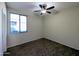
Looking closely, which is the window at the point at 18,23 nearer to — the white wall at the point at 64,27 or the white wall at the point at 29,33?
the white wall at the point at 29,33

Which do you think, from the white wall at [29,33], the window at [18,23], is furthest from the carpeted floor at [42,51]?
the window at [18,23]

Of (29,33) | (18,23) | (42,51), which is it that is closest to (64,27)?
(42,51)

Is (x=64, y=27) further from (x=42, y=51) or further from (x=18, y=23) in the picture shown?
(x=18, y=23)

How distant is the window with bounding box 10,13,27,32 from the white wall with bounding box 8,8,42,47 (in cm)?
25

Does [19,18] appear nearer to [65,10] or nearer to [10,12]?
[10,12]

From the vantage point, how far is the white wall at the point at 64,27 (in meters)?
4.11

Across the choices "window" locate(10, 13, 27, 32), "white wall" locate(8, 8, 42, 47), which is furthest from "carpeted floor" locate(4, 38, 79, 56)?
"window" locate(10, 13, 27, 32)

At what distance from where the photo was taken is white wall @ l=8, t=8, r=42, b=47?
14.4 feet

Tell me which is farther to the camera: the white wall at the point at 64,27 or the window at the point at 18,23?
the window at the point at 18,23

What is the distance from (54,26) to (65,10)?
1.39 m

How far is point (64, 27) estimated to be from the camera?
4.83 meters

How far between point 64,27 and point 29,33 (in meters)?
2.32

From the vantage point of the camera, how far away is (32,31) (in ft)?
19.1

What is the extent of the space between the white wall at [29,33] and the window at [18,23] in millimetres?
255
